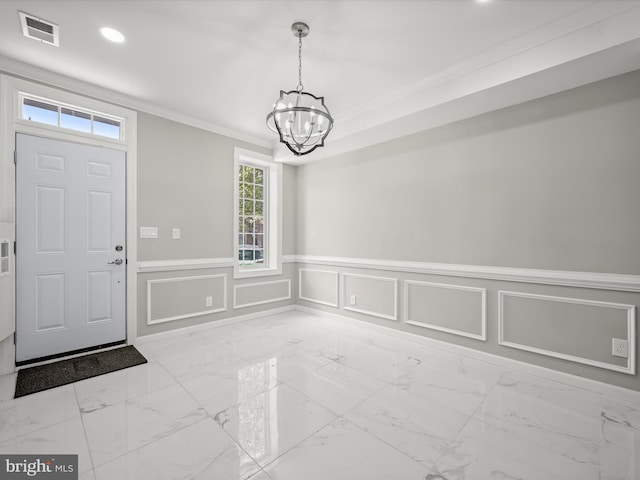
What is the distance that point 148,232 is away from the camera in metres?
3.50

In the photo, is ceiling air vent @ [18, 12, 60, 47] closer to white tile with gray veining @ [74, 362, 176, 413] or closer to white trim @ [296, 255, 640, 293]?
white tile with gray veining @ [74, 362, 176, 413]

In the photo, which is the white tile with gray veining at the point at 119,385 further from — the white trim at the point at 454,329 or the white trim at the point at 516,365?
the white trim at the point at 454,329

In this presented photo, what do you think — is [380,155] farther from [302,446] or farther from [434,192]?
[302,446]

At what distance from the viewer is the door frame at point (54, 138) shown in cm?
265

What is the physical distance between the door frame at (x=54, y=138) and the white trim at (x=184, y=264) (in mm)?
121

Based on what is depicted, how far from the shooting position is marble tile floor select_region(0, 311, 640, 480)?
161 centimetres

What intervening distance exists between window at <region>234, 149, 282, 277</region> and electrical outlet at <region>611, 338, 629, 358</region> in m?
3.94

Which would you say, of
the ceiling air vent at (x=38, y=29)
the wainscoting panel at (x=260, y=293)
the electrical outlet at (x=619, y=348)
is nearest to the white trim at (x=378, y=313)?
the wainscoting panel at (x=260, y=293)

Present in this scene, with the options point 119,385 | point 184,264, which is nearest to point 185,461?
point 119,385

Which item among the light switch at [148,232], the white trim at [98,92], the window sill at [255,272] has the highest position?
the white trim at [98,92]

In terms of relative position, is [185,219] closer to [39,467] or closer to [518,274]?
[39,467]

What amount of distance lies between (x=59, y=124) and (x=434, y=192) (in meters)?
4.01

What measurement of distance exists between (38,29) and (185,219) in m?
2.09

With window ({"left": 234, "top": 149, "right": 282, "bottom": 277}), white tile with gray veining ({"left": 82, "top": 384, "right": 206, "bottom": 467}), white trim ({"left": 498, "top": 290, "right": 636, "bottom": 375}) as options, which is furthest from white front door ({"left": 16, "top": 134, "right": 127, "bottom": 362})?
white trim ({"left": 498, "top": 290, "right": 636, "bottom": 375})
